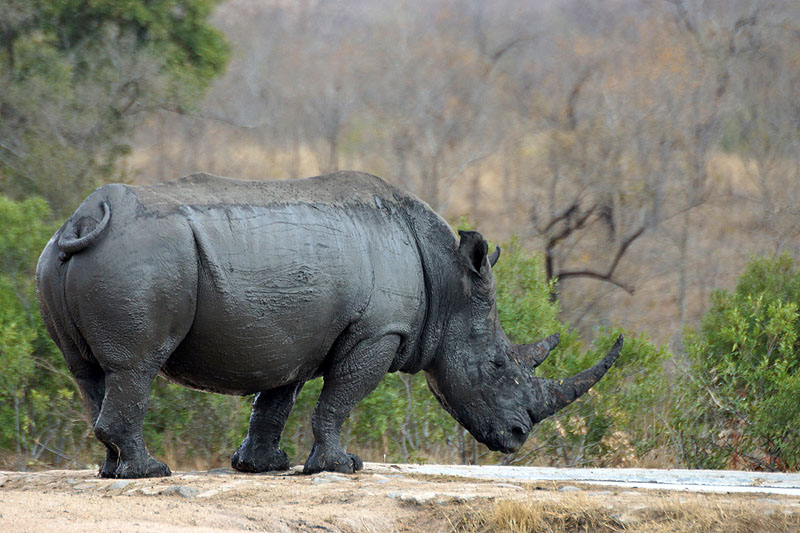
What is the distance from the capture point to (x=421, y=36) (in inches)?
1058

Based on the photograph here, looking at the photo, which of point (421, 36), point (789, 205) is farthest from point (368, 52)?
point (789, 205)

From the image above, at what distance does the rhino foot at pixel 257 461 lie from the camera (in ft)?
24.6

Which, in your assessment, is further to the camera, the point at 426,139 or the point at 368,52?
the point at 368,52

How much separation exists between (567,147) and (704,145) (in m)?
2.84

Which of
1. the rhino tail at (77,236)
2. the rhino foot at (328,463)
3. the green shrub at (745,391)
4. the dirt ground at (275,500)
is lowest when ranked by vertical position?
the green shrub at (745,391)

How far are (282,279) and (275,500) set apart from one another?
1341mm

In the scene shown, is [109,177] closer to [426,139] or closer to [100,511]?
[426,139]

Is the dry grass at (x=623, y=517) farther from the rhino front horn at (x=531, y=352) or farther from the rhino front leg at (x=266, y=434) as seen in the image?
the rhino front leg at (x=266, y=434)

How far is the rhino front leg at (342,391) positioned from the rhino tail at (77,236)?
171cm

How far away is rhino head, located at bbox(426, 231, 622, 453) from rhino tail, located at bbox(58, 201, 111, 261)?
2414 mm

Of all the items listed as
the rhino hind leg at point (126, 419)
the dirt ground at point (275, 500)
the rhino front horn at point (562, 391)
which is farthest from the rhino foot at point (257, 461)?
the rhino front horn at point (562, 391)

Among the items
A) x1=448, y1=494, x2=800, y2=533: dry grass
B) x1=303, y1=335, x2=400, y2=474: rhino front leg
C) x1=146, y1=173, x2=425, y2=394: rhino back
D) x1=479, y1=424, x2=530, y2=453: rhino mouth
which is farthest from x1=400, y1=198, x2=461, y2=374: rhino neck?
x1=448, y1=494, x2=800, y2=533: dry grass

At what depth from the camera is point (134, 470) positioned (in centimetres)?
658

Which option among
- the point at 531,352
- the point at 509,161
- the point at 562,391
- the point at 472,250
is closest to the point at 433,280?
the point at 472,250
